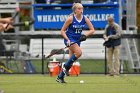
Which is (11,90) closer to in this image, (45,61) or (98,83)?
(98,83)

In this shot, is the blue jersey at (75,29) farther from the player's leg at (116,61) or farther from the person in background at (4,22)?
the player's leg at (116,61)

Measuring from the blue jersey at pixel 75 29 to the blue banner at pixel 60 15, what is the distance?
32.5 ft

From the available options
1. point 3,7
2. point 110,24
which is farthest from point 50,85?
point 3,7

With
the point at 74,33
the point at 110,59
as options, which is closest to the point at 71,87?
the point at 74,33

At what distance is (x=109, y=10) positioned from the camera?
2688 cm

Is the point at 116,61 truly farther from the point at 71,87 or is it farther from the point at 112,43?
the point at 71,87

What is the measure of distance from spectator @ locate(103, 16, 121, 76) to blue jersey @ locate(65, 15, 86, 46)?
460 cm

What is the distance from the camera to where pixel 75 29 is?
16.8 m

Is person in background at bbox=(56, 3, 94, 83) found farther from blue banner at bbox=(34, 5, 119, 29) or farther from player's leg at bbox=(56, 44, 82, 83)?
blue banner at bbox=(34, 5, 119, 29)

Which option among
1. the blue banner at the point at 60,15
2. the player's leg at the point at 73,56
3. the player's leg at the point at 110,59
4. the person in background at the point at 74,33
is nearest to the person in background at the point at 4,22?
the person in background at the point at 74,33

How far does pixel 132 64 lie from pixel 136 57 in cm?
64

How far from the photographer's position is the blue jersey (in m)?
16.8

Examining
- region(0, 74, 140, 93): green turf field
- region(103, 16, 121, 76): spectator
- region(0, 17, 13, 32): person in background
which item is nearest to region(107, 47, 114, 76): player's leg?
region(103, 16, 121, 76): spectator

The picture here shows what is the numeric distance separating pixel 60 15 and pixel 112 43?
570 centimetres
